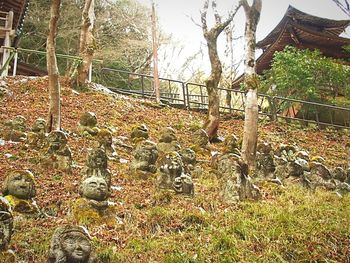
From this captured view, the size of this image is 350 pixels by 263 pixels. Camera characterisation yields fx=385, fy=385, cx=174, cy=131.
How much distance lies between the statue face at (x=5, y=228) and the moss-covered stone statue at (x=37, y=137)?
181 inches

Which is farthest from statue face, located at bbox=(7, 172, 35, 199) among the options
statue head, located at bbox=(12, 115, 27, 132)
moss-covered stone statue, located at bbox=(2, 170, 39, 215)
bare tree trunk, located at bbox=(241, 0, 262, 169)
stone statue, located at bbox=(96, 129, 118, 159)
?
bare tree trunk, located at bbox=(241, 0, 262, 169)

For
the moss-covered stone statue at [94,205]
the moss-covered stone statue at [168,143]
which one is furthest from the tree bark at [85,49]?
the moss-covered stone statue at [94,205]

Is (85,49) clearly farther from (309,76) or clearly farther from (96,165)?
(96,165)

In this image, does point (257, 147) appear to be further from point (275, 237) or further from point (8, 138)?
point (8, 138)

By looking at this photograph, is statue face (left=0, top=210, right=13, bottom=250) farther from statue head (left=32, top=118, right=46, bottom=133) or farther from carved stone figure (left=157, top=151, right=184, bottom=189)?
statue head (left=32, top=118, right=46, bottom=133)

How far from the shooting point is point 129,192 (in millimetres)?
7250

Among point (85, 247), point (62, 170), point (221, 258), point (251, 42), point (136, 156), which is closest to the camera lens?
point (85, 247)

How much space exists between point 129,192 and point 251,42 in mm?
5484

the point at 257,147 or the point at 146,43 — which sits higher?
the point at 146,43

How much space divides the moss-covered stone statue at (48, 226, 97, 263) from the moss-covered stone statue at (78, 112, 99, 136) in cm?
681

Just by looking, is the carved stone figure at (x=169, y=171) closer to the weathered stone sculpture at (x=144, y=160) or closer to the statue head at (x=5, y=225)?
the weathered stone sculpture at (x=144, y=160)

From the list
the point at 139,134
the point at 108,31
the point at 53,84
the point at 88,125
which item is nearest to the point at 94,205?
the point at 53,84

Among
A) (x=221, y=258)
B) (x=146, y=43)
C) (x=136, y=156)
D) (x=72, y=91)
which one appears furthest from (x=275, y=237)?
(x=146, y=43)

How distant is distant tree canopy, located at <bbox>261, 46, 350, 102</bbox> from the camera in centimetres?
1650
